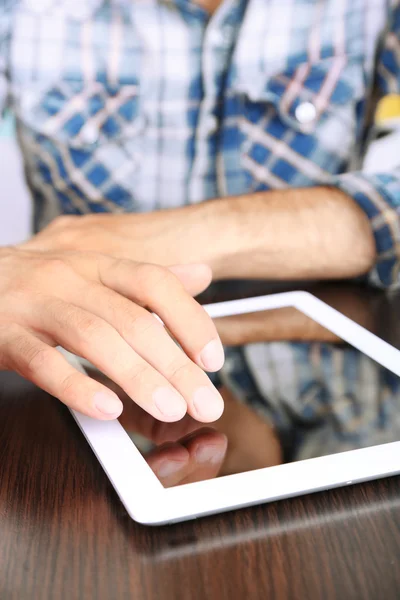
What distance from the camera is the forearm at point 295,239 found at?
2.19ft

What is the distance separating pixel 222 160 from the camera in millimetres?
979

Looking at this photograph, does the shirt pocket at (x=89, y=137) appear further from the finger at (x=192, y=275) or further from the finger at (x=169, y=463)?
the finger at (x=169, y=463)

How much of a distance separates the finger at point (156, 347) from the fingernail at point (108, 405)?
4cm

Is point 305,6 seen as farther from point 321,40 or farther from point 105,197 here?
point 105,197

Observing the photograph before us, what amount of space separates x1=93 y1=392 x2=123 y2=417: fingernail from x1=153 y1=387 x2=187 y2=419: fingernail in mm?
22

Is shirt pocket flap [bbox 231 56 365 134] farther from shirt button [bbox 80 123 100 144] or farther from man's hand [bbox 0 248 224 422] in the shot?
man's hand [bbox 0 248 224 422]

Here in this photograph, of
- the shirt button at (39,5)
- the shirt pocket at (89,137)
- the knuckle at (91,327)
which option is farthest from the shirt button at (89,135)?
the knuckle at (91,327)

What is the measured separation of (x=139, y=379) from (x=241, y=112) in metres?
0.68

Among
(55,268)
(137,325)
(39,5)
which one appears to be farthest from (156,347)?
(39,5)

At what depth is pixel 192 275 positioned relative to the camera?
48 centimetres

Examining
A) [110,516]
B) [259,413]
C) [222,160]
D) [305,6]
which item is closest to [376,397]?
[259,413]

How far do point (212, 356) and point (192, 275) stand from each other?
0.10 metres

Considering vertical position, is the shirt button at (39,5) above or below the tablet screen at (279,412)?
above

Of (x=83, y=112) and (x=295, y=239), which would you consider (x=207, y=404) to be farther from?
(x=83, y=112)
